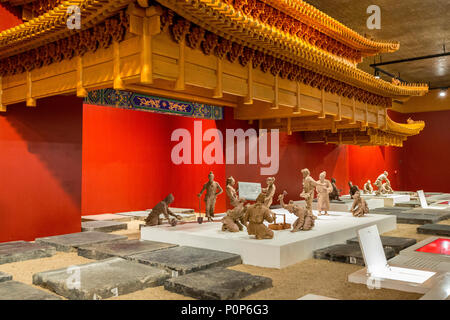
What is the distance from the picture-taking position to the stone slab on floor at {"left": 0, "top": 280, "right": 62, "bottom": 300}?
11.9 feet

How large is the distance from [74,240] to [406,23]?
34.0ft

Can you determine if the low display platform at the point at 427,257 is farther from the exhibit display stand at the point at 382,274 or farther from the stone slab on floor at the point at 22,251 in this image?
the stone slab on floor at the point at 22,251

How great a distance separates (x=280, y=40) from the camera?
6027 mm

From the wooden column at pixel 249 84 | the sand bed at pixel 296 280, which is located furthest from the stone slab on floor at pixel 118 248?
the wooden column at pixel 249 84

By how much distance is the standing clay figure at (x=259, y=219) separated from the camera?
5.55 m

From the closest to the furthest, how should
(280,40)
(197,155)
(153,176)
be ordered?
(280,40)
(197,155)
(153,176)

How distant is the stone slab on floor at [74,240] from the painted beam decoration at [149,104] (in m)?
2.46

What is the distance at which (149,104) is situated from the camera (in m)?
8.38

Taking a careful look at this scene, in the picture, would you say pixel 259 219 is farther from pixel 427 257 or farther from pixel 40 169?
pixel 40 169

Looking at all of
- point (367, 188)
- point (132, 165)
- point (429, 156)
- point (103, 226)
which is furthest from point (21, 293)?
point (429, 156)

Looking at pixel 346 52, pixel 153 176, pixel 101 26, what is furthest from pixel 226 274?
pixel 346 52

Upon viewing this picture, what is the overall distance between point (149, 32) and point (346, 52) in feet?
27.8

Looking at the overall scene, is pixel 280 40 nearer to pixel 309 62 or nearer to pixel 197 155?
pixel 309 62

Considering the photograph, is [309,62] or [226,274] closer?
[226,274]
